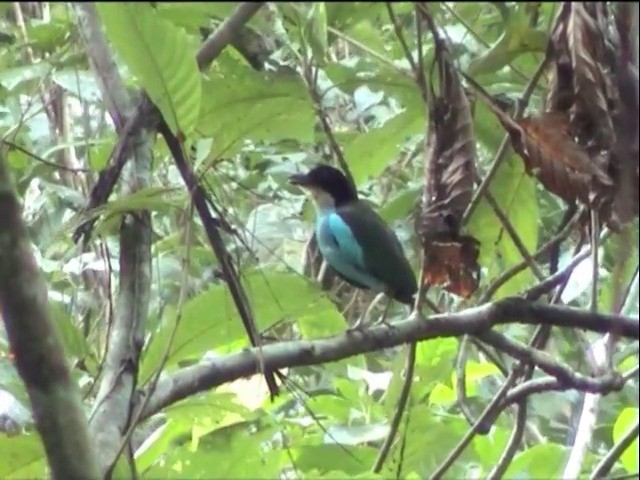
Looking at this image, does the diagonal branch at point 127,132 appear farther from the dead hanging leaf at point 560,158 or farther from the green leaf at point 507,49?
the dead hanging leaf at point 560,158

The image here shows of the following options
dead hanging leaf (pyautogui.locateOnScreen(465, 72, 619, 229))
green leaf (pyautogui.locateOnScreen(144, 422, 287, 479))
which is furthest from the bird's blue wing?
dead hanging leaf (pyautogui.locateOnScreen(465, 72, 619, 229))

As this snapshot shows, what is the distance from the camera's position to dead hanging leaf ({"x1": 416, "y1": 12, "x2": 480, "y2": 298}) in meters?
1.21

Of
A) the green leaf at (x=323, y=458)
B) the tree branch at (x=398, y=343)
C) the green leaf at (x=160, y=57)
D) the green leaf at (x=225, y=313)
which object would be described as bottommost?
the green leaf at (x=323, y=458)

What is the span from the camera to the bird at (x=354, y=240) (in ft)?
8.69

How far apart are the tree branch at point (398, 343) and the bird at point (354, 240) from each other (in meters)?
0.96

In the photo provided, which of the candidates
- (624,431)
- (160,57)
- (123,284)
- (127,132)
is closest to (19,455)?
(123,284)

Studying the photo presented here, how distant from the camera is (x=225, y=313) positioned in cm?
155

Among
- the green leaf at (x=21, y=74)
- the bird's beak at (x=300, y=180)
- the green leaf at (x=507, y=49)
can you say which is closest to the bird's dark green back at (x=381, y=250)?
the bird's beak at (x=300, y=180)

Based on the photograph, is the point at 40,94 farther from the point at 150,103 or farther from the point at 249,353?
the point at 249,353

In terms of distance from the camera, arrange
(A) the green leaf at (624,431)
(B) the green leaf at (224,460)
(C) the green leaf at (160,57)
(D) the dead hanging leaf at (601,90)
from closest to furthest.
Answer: (D) the dead hanging leaf at (601,90)
(C) the green leaf at (160,57)
(B) the green leaf at (224,460)
(A) the green leaf at (624,431)

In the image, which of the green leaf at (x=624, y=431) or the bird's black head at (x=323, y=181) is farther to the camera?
the bird's black head at (x=323, y=181)

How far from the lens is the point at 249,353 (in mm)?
1442

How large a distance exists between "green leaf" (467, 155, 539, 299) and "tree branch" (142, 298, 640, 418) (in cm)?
18

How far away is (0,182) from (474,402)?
222 cm
